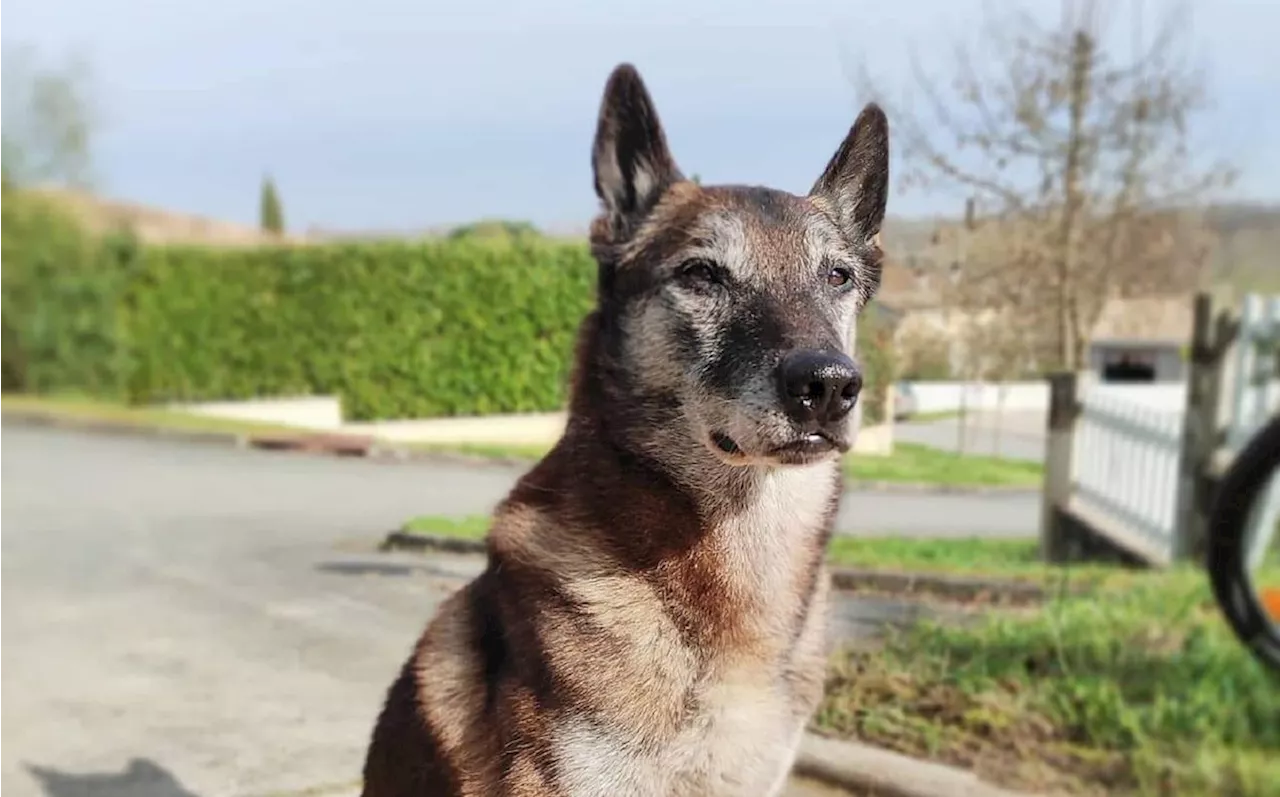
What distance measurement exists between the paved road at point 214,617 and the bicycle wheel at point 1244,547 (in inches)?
77.5

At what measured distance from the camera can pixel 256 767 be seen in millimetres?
3160

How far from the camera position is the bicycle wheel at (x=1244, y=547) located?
329 centimetres

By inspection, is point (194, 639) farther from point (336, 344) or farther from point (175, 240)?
point (175, 240)

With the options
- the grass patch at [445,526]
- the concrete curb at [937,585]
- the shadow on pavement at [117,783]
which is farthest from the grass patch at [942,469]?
the shadow on pavement at [117,783]

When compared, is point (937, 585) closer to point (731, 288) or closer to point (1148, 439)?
point (1148, 439)

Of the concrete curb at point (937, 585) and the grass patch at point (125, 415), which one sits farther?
the grass patch at point (125, 415)

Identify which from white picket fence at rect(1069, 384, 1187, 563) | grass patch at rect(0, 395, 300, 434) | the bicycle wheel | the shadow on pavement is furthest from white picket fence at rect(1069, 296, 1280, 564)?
grass patch at rect(0, 395, 300, 434)

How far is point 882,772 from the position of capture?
9.39ft

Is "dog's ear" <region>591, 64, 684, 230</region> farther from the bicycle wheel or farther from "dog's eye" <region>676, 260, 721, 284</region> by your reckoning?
the bicycle wheel

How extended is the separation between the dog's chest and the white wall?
9.55 feet

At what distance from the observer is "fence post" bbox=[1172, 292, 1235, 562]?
238 inches

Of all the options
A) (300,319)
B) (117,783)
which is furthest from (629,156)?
(300,319)

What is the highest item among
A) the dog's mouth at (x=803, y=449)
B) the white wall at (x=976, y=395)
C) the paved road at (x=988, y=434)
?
the dog's mouth at (x=803, y=449)

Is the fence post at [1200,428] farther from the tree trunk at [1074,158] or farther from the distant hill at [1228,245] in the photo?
the tree trunk at [1074,158]
